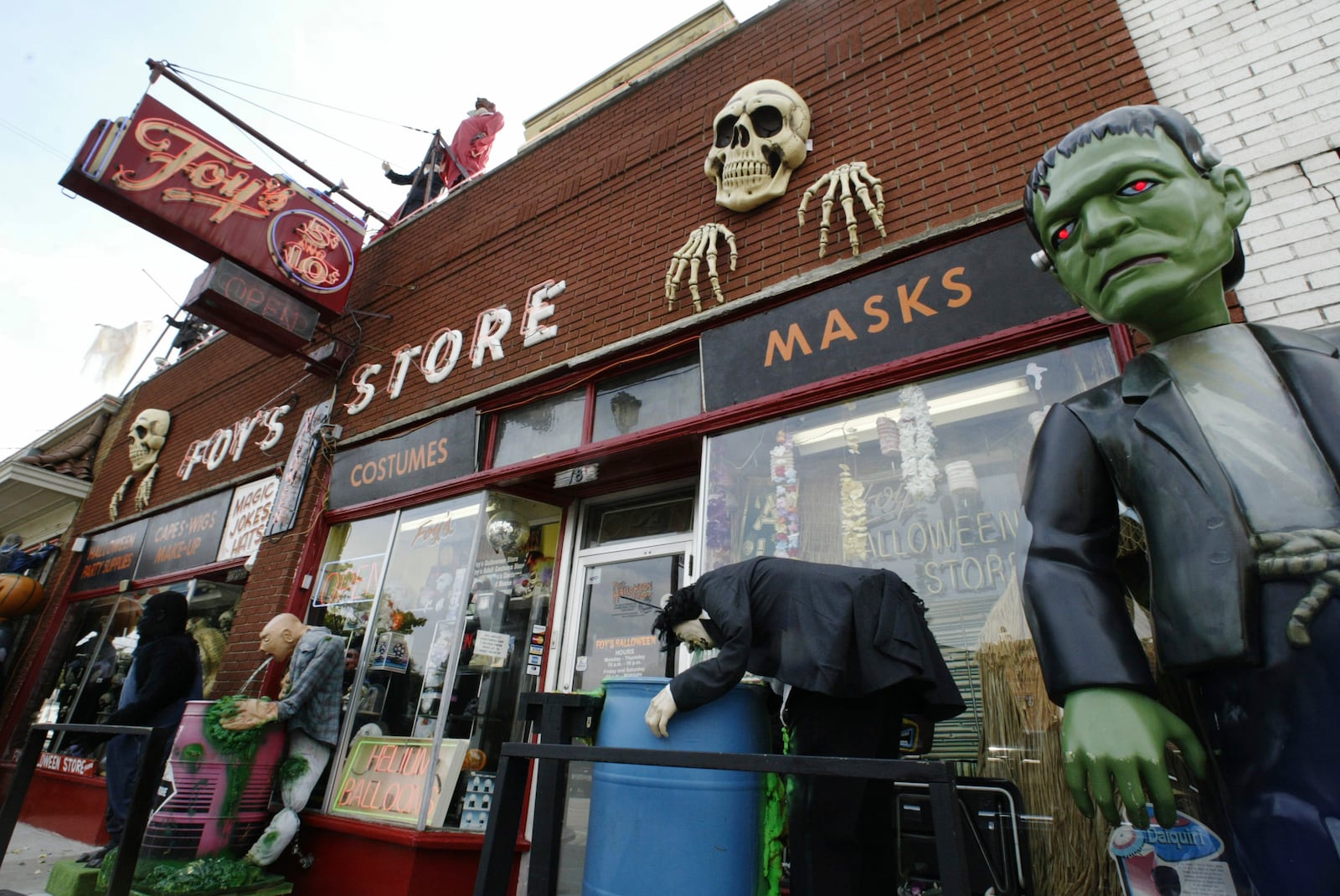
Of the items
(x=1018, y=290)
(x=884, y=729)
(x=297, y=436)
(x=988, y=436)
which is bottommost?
(x=884, y=729)

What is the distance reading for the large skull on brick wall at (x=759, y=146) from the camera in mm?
Answer: 4629

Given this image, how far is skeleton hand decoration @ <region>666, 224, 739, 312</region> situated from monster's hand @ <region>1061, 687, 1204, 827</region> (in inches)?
140

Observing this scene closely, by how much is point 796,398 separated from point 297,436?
17.0 ft

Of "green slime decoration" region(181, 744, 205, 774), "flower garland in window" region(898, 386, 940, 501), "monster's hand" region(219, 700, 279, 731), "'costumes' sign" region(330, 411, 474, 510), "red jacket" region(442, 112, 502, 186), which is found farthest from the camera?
"red jacket" region(442, 112, 502, 186)

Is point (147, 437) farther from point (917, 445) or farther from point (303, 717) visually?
point (917, 445)

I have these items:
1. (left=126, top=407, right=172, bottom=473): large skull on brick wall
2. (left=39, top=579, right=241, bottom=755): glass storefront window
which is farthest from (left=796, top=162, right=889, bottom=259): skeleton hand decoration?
(left=126, top=407, right=172, bottom=473): large skull on brick wall

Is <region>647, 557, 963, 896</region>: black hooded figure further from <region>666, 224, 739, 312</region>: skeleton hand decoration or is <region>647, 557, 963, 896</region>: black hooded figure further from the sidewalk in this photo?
the sidewalk

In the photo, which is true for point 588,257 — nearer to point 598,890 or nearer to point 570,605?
point 570,605

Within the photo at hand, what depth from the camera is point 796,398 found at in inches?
155

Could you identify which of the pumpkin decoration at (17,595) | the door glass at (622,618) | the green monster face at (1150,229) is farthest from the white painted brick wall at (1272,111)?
the pumpkin decoration at (17,595)

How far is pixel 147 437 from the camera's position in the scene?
9531 millimetres

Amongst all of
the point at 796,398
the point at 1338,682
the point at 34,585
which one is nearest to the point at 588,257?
the point at 796,398

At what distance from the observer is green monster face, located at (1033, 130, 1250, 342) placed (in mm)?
1652

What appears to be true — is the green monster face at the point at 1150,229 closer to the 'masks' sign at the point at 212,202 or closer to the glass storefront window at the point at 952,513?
the glass storefront window at the point at 952,513
